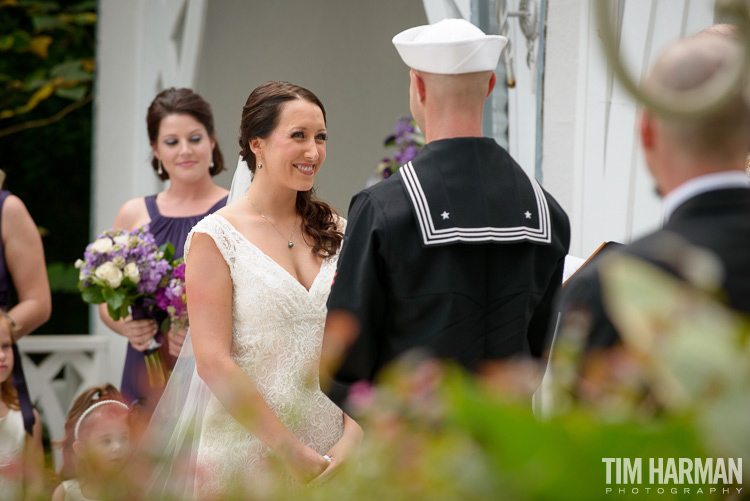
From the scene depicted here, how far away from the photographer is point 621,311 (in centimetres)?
54

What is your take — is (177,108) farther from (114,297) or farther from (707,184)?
(707,184)

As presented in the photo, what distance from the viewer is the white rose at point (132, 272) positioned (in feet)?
12.0

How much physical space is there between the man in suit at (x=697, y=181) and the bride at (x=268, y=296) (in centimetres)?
143

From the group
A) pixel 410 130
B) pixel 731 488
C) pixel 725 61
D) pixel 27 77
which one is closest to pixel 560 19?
pixel 410 130

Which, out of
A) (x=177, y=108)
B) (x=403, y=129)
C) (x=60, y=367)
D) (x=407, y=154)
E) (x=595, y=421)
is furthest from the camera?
(x=60, y=367)

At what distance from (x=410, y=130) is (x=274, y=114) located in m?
2.13

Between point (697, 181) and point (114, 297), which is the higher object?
point (697, 181)

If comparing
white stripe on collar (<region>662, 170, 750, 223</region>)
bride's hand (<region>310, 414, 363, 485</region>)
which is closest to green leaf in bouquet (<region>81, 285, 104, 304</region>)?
bride's hand (<region>310, 414, 363, 485</region>)

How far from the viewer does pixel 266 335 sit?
2.76 m

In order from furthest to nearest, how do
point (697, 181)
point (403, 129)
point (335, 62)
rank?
point (335, 62) → point (403, 129) → point (697, 181)

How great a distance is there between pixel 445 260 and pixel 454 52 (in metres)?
0.51

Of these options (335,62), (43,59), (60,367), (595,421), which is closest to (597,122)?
(595,421)

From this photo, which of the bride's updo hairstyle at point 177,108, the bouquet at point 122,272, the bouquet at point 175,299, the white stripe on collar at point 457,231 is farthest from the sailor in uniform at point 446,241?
the bride's updo hairstyle at point 177,108

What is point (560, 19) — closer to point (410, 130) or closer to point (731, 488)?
point (410, 130)
